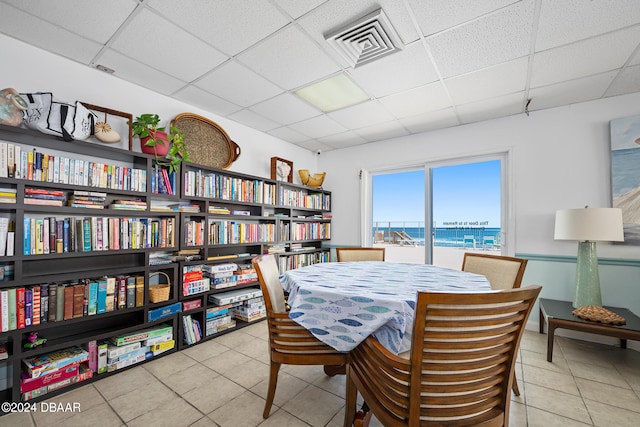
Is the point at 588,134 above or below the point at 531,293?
above

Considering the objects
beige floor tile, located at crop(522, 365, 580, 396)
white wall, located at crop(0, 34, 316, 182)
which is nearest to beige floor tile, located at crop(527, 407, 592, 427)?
beige floor tile, located at crop(522, 365, 580, 396)

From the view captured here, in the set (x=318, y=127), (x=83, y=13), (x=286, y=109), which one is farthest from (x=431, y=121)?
(x=83, y=13)

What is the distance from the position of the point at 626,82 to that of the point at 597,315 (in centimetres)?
219

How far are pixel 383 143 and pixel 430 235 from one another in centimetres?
162

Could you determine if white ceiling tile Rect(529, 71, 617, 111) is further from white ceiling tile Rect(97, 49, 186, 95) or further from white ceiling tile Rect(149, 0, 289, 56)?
white ceiling tile Rect(97, 49, 186, 95)

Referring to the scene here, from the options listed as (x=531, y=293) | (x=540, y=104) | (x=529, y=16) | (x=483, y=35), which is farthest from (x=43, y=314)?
(x=540, y=104)

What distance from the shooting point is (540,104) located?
9.79 feet

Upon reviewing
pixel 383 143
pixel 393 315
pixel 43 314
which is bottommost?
pixel 43 314

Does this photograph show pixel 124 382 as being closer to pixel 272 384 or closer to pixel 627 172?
pixel 272 384

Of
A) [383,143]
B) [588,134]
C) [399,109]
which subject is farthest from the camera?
[383,143]

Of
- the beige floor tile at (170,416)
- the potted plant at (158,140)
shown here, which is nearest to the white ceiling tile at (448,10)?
the potted plant at (158,140)

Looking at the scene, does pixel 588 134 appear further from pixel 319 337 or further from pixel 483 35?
pixel 319 337

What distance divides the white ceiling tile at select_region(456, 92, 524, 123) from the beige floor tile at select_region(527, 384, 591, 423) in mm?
2708

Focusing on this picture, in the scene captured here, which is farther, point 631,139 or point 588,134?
point 588,134
